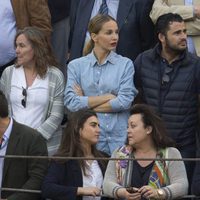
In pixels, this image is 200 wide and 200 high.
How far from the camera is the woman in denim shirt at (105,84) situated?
9336mm

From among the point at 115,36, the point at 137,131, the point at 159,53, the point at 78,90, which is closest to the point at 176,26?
the point at 159,53

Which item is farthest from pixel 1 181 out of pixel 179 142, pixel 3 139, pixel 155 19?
pixel 155 19

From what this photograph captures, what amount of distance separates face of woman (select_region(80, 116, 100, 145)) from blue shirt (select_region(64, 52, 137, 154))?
387 mm

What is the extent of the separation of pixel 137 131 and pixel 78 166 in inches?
22.0

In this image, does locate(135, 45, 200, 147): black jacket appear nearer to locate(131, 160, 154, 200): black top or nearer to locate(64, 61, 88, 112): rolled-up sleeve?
locate(64, 61, 88, 112): rolled-up sleeve

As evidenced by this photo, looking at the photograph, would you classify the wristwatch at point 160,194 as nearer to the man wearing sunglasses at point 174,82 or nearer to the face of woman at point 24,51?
the man wearing sunglasses at point 174,82

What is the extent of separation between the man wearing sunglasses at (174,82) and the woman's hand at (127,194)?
0.90 metres

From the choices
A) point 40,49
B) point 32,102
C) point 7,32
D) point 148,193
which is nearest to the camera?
point 148,193

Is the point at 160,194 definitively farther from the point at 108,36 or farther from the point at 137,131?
the point at 108,36

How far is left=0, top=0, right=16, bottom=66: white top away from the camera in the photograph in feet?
34.2

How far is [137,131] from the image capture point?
8.70 meters

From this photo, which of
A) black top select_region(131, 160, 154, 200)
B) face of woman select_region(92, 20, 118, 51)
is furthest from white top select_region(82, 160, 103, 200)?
face of woman select_region(92, 20, 118, 51)

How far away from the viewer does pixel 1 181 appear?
885 cm

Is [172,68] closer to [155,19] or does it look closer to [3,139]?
[155,19]
